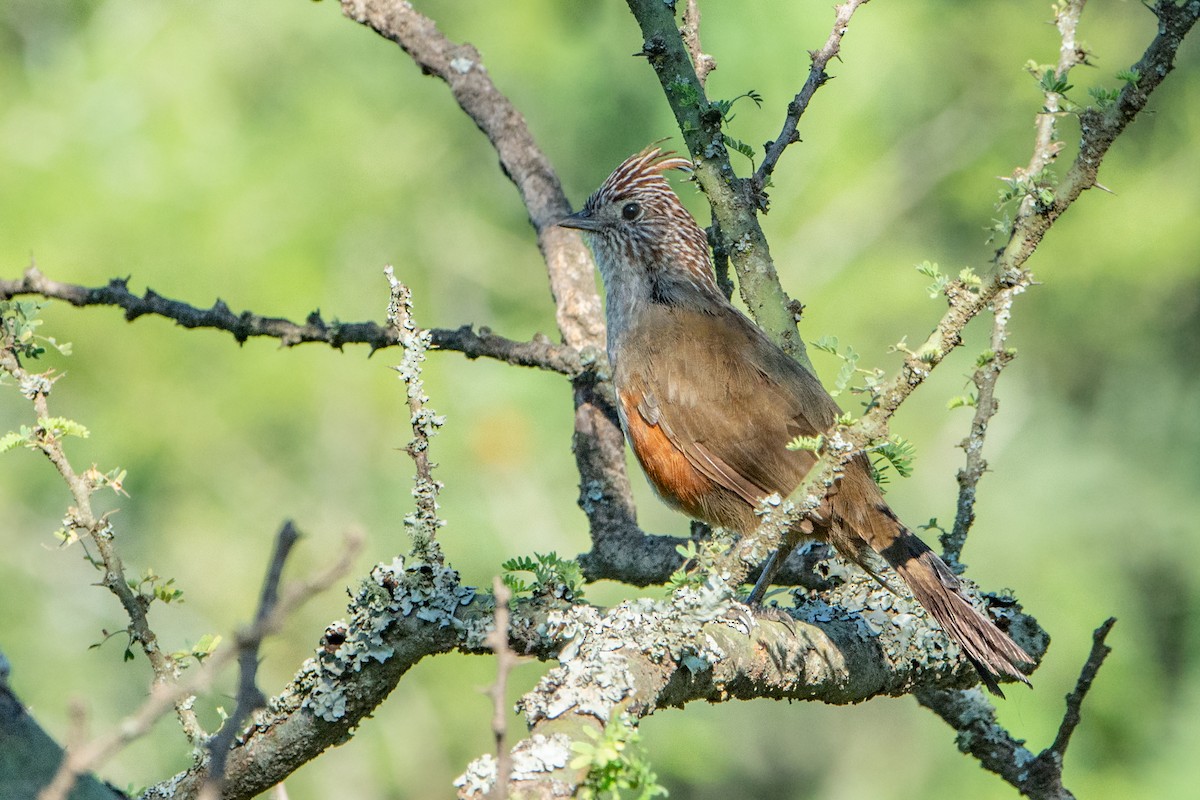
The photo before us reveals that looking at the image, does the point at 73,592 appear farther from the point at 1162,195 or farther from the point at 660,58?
the point at 1162,195

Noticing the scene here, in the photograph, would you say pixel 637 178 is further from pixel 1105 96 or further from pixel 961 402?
pixel 1105 96

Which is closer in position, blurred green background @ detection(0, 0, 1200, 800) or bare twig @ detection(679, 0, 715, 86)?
bare twig @ detection(679, 0, 715, 86)

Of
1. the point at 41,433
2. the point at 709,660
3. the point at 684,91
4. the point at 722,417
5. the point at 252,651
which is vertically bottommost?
the point at 252,651

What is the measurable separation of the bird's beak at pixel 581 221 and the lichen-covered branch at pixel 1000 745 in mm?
2084

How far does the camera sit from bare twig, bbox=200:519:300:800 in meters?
1.28

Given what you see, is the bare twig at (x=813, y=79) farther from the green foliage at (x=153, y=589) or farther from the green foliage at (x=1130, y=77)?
the green foliage at (x=153, y=589)

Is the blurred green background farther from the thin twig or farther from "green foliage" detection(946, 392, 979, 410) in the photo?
"green foliage" detection(946, 392, 979, 410)

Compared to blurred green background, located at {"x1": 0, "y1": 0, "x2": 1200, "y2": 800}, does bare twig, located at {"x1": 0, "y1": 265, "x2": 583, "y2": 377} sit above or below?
below

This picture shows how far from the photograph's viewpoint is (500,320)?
9.20m

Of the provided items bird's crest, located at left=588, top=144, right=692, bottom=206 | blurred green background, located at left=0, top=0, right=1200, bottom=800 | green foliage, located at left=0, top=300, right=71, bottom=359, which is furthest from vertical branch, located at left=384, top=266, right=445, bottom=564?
blurred green background, located at left=0, top=0, right=1200, bottom=800

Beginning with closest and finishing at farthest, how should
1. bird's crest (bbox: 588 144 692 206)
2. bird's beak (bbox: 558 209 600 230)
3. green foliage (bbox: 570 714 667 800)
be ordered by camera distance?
green foliage (bbox: 570 714 667 800)
bird's beak (bbox: 558 209 600 230)
bird's crest (bbox: 588 144 692 206)

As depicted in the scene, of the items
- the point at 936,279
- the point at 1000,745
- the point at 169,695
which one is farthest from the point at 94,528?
the point at 1000,745

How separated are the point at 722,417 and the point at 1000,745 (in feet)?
4.54

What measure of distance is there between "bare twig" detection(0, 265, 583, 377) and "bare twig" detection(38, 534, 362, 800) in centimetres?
167
